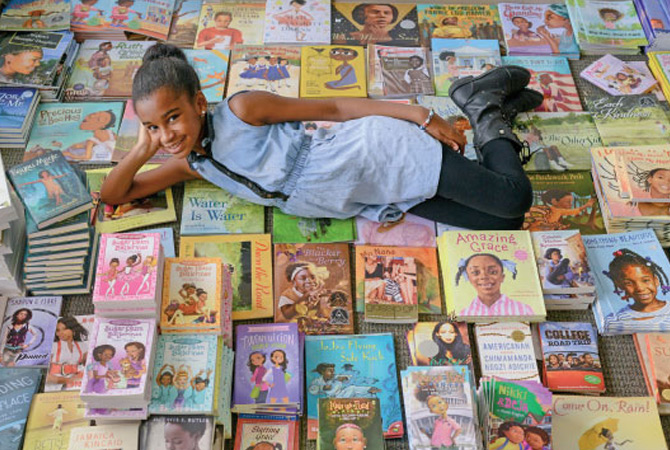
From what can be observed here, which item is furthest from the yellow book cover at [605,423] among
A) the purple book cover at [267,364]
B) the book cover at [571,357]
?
the purple book cover at [267,364]

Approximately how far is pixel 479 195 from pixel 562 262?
10.1 inches

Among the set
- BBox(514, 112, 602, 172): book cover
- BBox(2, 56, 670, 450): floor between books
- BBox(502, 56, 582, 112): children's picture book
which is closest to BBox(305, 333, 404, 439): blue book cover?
BBox(2, 56, 670, 450): floor between books

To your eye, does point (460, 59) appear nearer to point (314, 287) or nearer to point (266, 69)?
point (266, 69)

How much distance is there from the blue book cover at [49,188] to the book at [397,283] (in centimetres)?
69

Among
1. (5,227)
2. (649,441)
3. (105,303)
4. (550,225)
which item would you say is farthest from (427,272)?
(5,227)

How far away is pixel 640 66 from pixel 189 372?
5.51 feet

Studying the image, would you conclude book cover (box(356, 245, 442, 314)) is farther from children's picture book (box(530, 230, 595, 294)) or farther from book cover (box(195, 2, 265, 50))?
book cover (box(195, 2, 265, 50))

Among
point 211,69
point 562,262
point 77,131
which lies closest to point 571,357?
point 562,262

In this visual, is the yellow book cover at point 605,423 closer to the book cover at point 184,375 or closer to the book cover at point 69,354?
the book cover at point 184,375

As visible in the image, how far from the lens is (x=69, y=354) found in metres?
1.50

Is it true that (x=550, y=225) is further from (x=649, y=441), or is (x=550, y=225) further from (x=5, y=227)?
(x=5, y=227)

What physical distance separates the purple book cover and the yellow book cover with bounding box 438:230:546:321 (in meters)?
0.39

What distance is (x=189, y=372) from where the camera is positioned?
1333 mm

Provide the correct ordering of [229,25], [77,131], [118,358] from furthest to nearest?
1. [229,25]
2. [77,131]
3. [118,358]
